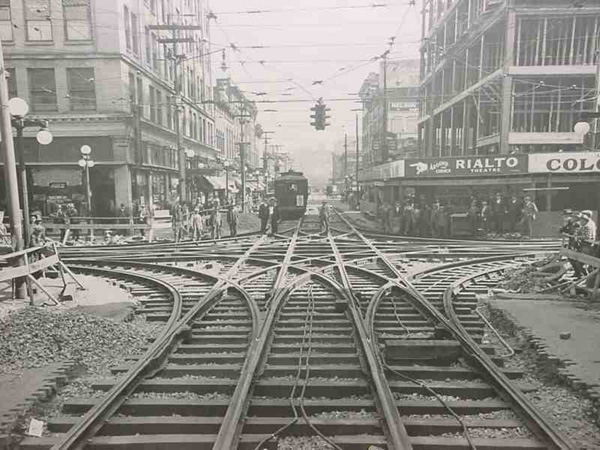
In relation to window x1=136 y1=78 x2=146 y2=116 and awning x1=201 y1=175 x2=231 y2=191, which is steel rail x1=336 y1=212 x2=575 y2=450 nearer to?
window x1=136 y1=78 x2=146 y2=116

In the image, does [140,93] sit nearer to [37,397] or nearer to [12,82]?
[12,82]

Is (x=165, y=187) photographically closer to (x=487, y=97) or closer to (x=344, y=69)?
(x=344, y=69)

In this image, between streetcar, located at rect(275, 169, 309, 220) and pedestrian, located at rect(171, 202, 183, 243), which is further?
streetcar, located at rect(275, 169, 309, 220)

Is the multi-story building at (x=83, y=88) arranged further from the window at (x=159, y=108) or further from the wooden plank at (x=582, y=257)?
the wooden plank at (x=582, y=257)

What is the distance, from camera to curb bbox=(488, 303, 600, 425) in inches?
186

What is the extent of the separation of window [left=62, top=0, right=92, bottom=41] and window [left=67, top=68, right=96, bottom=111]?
1.76 metres

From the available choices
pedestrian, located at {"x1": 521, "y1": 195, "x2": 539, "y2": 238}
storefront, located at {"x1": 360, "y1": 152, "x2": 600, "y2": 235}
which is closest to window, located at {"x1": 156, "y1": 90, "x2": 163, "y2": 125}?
storefront, located at {"x1": 360, "y1": 152, "x2": 600, "y2": 235}

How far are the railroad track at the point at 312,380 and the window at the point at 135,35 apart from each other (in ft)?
74.6

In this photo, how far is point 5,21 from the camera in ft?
80.4

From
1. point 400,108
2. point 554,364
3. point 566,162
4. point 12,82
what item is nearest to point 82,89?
point 12,82

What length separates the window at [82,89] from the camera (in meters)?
25.8

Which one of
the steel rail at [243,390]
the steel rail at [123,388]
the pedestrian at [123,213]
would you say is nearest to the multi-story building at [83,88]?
the pedestrian at [123,213]

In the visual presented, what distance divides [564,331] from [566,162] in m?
16.1

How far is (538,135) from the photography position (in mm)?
32000
